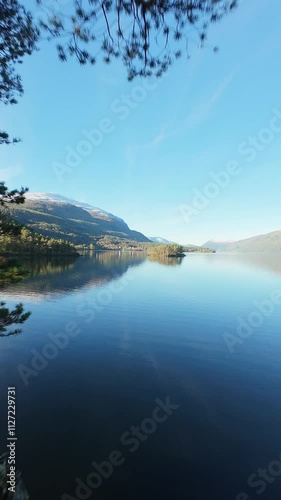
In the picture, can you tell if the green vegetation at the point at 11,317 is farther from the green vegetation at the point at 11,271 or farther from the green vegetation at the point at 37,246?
the green vegetation at the point at 37,246

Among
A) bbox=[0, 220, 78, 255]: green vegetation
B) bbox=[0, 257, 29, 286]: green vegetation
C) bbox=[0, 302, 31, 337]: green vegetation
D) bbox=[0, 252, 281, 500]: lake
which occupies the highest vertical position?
bbox=[0, 220, 78, 255]: green vegetation

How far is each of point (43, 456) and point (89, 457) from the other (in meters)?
2.74

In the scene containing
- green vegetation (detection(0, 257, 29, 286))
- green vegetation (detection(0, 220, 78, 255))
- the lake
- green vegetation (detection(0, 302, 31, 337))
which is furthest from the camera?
green vegetation (detection(0, 220, 78, 255))

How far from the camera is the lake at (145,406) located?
1326 cm

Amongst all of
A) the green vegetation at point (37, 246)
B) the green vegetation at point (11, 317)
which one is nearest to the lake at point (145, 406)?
the green vegetation at point (11, 317)

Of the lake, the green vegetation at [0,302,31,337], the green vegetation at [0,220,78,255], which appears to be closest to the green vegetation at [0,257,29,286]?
the green vegetation at [0,302,31,337]

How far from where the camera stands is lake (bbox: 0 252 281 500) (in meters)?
13.3

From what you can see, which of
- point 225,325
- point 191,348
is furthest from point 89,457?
point 225,325

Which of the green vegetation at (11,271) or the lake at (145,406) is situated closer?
the green vegetation at (11,271)

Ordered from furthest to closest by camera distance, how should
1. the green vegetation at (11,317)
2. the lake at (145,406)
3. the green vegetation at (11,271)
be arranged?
1. the lake at (145,406)
2. the green vegetation at (11,317)
3. the green vegetation at (11,271)

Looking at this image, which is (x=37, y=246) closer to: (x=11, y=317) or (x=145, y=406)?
(x=145, y=406)

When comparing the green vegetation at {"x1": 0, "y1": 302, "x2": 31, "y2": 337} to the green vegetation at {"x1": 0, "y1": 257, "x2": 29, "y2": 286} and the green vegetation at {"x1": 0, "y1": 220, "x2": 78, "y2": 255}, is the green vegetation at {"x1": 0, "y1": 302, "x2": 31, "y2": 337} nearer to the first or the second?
the green vegetation at {"x1": 0, "y1": 257, "x2": 29, "y2": 286}

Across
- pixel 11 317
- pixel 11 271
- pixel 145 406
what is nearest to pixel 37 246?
pixel 145 406

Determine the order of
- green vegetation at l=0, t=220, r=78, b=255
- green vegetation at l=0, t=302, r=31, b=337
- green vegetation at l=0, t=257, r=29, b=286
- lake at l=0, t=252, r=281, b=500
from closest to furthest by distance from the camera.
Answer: green vegetation at l=0, t=257, r=29, b=286 → green vegetation at l=0, t=302, r=31, b=337 → lake at l=0, t=252, r=281, b=500 → green vegetation at l=0, t=220, r=78, b=255
